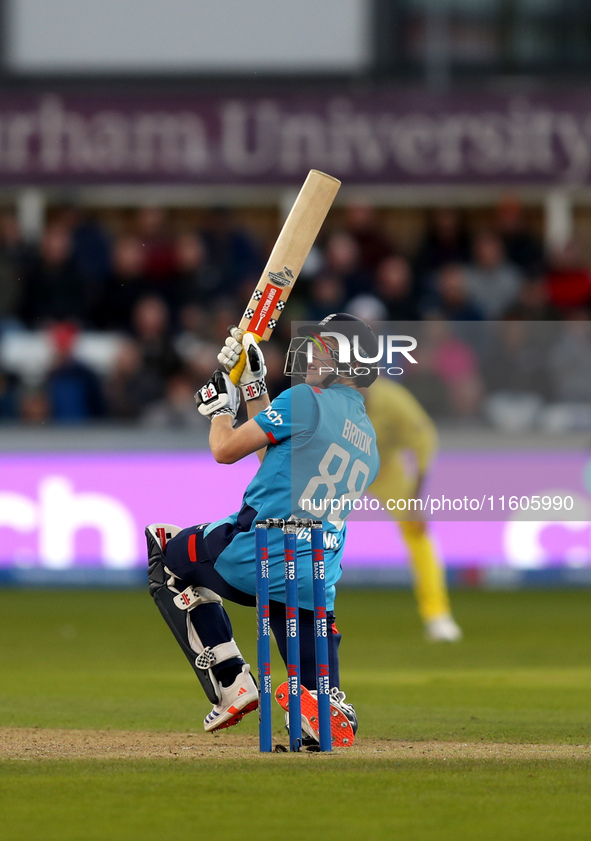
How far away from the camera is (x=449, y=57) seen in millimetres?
18484

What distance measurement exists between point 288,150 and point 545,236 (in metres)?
3.54

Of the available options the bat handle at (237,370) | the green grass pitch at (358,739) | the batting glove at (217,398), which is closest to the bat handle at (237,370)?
the bat handle at (237,370)

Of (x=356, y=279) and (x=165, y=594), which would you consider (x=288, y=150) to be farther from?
(x=165, y=594)

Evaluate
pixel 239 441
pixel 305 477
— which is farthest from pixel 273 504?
pixel 239 441

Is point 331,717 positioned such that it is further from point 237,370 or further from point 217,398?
point 237,370

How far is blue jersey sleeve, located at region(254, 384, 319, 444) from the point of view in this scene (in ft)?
21.6

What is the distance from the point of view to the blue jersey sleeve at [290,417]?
6.58 meters

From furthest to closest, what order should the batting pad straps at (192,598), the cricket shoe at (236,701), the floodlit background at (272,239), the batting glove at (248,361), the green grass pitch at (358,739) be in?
the floodlit background at (272,239)
the batting pad straps at (192,598)
the cricket shoe at (236,701)
the batting glove at (248,361)
the green grass pitch at (358,739)

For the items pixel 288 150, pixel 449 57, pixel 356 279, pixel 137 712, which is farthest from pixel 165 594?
pixel 449 57

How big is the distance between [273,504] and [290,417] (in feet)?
1.30

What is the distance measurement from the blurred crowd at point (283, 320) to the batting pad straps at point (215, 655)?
740 cm

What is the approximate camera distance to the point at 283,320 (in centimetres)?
1681

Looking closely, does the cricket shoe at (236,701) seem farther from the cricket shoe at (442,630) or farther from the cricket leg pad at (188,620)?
the cricket shoe at (442,630)

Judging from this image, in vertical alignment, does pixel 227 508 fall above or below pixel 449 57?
below
